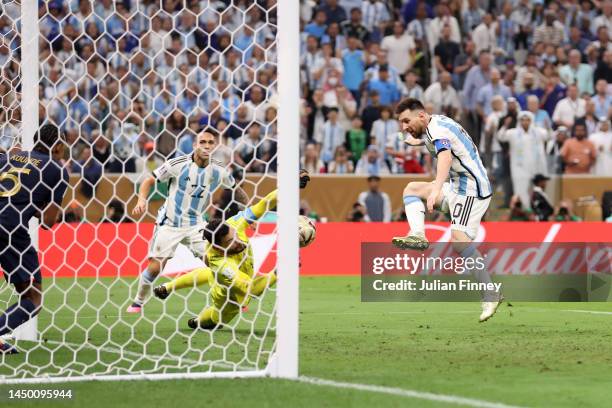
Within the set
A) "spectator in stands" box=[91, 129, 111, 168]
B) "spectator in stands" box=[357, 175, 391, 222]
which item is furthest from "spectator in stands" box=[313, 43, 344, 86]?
"spectator in stands" box=[91, 129, 111, 168]

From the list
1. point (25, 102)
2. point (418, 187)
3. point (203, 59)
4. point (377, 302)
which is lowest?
point (377, 302)

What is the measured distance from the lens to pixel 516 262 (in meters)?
17.0

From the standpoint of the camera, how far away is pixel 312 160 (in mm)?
19625

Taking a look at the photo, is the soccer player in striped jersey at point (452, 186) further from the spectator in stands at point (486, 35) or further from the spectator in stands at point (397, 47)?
the spectator in stands at point (486, 35)

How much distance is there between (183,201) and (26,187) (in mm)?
4421

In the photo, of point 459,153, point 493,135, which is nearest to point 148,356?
point 459,153

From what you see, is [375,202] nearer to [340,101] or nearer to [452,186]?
[340,101]

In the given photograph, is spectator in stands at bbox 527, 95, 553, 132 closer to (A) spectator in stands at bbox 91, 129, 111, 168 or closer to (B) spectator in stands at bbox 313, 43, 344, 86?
(B) spectator in stands at bbox 313, 43, 344, 86

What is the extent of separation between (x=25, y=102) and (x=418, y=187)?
3.82m

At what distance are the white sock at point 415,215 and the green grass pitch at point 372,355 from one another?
0.88 meters

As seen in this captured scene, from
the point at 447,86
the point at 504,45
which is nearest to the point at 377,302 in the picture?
the point at 447,86

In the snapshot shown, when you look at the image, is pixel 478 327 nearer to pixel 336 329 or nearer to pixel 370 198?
pixel 336 329

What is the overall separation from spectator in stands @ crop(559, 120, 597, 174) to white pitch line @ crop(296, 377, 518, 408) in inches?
544

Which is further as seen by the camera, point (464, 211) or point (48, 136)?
point (464, 211)
